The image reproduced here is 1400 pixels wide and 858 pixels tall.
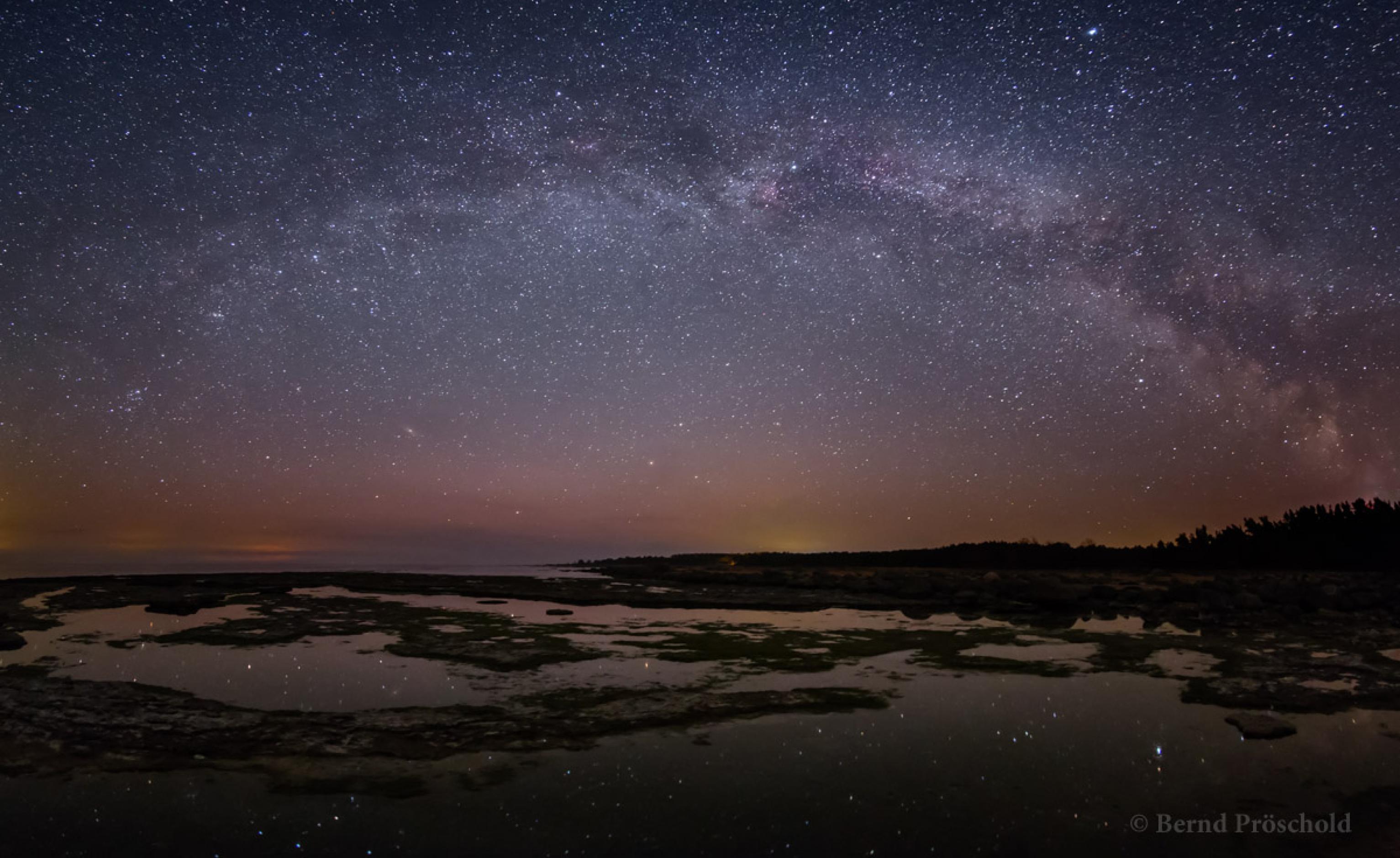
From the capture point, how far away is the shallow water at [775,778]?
4195 millimetres

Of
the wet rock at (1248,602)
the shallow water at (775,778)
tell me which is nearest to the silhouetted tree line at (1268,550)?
the wet rock at (1248,602)

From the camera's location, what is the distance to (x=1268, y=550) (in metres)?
30.6

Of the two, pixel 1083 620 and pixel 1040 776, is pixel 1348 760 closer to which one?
pixel 1040 776

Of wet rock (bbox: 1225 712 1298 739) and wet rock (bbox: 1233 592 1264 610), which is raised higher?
wet rock (bbox: 1225 712 1298 739)

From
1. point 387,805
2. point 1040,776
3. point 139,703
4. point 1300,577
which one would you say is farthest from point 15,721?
point 1300,577

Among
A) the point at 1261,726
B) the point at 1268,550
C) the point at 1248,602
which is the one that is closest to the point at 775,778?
the point at 1261,726

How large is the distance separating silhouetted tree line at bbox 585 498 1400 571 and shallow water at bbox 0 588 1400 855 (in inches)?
982

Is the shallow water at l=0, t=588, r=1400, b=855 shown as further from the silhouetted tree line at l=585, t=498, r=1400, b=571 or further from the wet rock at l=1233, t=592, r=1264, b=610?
the silhouetted tree line at l=585, t=498, r=1400, b=571

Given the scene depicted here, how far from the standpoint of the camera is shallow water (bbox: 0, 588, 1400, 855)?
420 centimetres

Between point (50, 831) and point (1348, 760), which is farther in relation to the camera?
point (1348, 760)

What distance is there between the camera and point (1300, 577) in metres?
21.0

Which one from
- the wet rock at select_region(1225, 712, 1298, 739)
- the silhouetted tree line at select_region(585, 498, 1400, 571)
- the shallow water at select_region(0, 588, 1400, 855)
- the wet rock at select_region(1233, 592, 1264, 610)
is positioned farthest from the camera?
the silhouetted tree line at select_region(585, 498, 1400, 571)

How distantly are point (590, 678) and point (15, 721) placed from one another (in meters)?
6.21

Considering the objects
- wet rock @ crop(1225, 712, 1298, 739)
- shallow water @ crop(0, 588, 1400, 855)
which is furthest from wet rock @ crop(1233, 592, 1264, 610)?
wet rock @ crop(1225, 712, 1298, 739)
